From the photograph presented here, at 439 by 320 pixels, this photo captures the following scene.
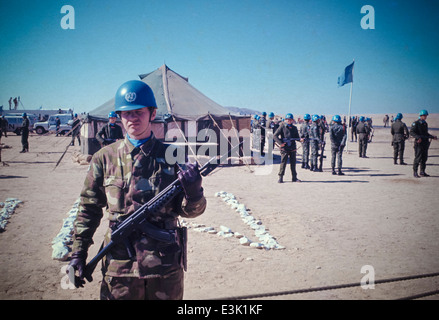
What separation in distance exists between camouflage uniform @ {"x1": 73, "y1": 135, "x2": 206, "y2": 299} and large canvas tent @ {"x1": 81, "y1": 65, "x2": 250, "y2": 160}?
394 inches

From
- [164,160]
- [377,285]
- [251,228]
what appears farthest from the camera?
[251,228]

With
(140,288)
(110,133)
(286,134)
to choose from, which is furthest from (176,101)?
(140,288)

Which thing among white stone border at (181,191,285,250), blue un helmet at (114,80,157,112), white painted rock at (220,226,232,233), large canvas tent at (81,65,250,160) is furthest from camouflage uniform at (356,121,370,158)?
blue un helmet at (114,80,157,112)

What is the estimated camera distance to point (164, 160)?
80.9 inches

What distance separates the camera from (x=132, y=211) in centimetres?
195

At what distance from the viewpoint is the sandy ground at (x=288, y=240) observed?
3357mm

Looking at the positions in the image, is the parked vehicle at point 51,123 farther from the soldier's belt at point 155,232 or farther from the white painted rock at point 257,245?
the soldier's belt at point 155,232

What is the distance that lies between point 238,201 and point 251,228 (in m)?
1.77

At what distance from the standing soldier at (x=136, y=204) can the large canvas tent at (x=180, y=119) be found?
32.5 ft

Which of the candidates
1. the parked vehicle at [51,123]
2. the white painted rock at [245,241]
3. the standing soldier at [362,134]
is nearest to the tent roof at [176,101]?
the standing soldier at [362,134]

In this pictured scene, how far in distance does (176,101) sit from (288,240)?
34.8ft

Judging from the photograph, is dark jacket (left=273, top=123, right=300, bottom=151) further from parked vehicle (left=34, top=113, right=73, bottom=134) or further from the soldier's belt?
parked vehicle (left=34, top=113, right=73, bottom=134)
